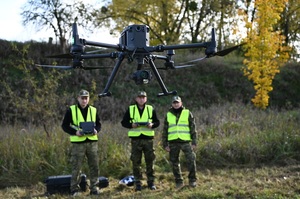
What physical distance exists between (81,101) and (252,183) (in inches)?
144

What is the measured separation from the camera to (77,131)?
23.6ft

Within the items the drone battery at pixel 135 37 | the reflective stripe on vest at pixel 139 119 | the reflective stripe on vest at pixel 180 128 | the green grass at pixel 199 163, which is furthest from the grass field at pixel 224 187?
the drone battery at pixel 135 37

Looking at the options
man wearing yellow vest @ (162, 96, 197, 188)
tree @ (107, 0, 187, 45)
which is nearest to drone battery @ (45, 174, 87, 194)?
man wearing yellow vest @ (162, 96, 197, 188)

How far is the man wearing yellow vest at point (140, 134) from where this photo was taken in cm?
763

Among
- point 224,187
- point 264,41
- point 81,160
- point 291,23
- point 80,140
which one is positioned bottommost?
point 224,187

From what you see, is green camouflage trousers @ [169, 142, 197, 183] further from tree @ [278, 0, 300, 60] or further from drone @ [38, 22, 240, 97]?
tree @ [278, 0, 300, 60]

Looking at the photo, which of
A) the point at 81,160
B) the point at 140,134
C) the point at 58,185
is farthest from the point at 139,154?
A: the point at 58,185

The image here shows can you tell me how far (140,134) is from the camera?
7621mm

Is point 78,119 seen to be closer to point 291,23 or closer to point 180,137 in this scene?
point 180,137

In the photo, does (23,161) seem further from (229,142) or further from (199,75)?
(199,75)

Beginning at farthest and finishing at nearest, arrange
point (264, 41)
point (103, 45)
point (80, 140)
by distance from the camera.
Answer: point (264, 41) < point (80, 140) < point (103, 45)

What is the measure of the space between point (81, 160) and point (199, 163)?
3262 millimetres

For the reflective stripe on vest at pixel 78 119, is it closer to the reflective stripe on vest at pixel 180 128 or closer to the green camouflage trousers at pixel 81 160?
the green camouflage trousers at pixel 81 160

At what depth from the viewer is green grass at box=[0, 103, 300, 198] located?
739cm
